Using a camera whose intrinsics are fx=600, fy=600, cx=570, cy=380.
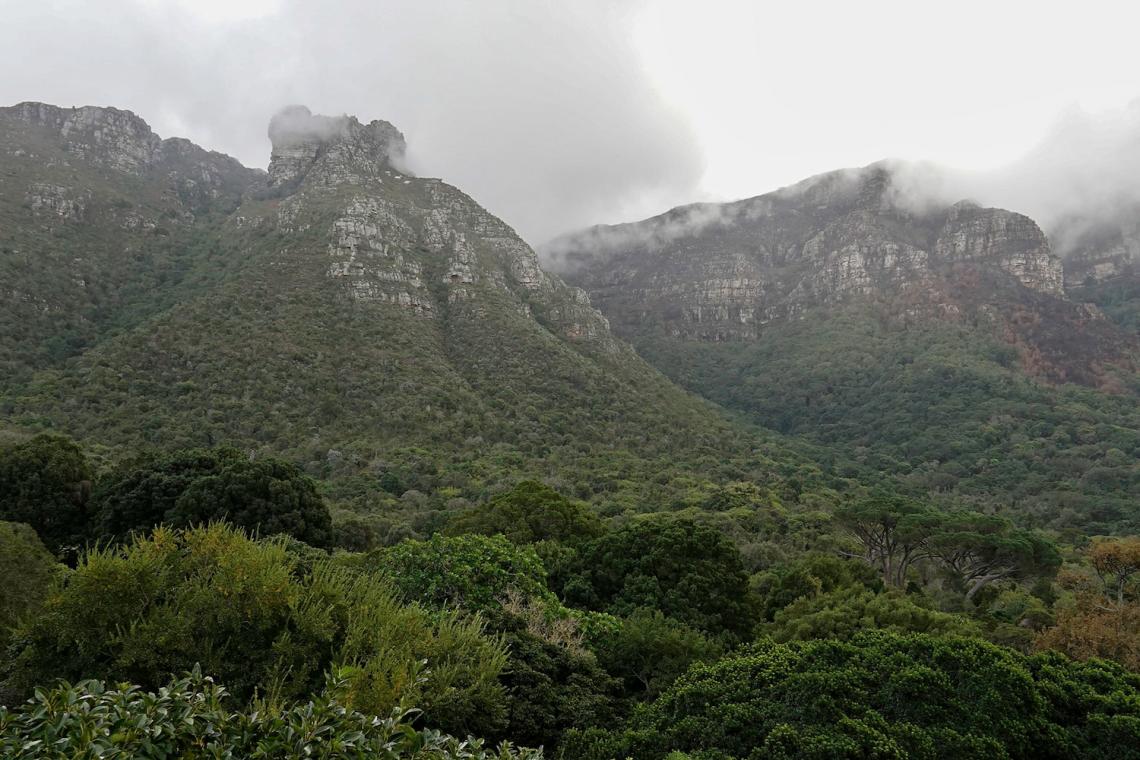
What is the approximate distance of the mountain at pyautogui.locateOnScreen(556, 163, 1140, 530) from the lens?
68.2 m

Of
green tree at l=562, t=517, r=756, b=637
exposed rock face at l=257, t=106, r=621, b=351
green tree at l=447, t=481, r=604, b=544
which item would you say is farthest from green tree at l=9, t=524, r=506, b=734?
exposed rock face at l=257, t=106, r=621, b=351

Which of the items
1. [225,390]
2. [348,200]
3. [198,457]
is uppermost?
[348,200]

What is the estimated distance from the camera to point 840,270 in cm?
12700

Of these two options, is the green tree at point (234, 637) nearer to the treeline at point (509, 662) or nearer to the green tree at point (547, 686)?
the treeline at point (509, 662)

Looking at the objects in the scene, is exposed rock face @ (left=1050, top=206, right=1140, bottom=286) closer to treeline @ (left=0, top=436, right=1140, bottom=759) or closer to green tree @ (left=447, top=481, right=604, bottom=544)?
green tree @ (left=447, top=481, right=604, bottom=544)

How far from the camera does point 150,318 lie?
60188 millimetres

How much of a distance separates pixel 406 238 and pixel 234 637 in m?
80.2

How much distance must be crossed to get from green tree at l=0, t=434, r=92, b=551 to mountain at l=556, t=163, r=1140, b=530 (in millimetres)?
67893

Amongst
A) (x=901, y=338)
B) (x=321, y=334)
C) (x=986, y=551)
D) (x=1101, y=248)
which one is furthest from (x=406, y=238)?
(x=1101, y=248)

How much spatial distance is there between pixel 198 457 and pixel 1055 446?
84151 millimetres

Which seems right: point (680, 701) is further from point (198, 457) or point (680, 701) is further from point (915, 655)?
point (198, 457)

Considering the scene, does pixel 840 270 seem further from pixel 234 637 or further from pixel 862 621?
pixel 234 637

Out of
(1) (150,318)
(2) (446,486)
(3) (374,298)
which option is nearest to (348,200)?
(3) (374,298)

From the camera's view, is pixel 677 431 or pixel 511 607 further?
pixel 677 431
